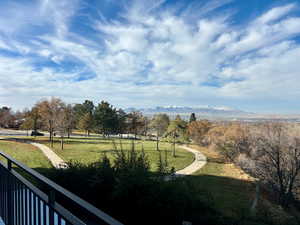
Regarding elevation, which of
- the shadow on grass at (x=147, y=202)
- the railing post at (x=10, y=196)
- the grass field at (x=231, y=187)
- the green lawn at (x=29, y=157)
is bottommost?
the grass field at (x=231, y=187)

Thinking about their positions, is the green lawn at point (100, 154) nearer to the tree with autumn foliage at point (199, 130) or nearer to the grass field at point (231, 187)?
the grass field at point (231, 187)

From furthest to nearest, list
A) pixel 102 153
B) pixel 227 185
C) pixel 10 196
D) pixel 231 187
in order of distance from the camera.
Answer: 1. pixel 227 185
2. pixel 231 187
3. pixel 102 153
4. pixel 10 196

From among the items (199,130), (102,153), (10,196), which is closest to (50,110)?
(102,153)

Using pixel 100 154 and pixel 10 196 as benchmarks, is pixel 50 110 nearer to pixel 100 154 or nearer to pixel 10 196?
pixel 100 154

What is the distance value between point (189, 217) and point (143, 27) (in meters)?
7.45

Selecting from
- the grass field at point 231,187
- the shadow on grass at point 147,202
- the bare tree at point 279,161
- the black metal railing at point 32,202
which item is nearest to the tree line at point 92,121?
the grass field at point 231,187

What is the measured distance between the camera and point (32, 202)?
1755mm

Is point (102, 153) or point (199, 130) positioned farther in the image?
point (199, 130)

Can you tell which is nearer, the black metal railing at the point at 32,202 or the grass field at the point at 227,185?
the black metal railing at the point at 32,202

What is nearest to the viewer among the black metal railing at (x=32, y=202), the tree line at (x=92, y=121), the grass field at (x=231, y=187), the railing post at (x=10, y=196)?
the black metal railing at (x=32, y=202)

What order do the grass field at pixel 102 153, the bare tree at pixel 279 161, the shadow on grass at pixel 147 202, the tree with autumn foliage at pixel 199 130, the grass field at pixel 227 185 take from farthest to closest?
1. the tree with autumn foliage at pixel 199 130
2. the grass field at pixel 102 153
3. the bare tree at pixel 279 161
4. the grass field at pixel 227 185
5. the shadow on grass at pixel 147 202

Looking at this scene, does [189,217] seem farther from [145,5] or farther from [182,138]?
[182,138]

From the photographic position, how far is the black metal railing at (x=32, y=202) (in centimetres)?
112

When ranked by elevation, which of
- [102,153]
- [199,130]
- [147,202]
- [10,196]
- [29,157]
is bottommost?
[29,157]
